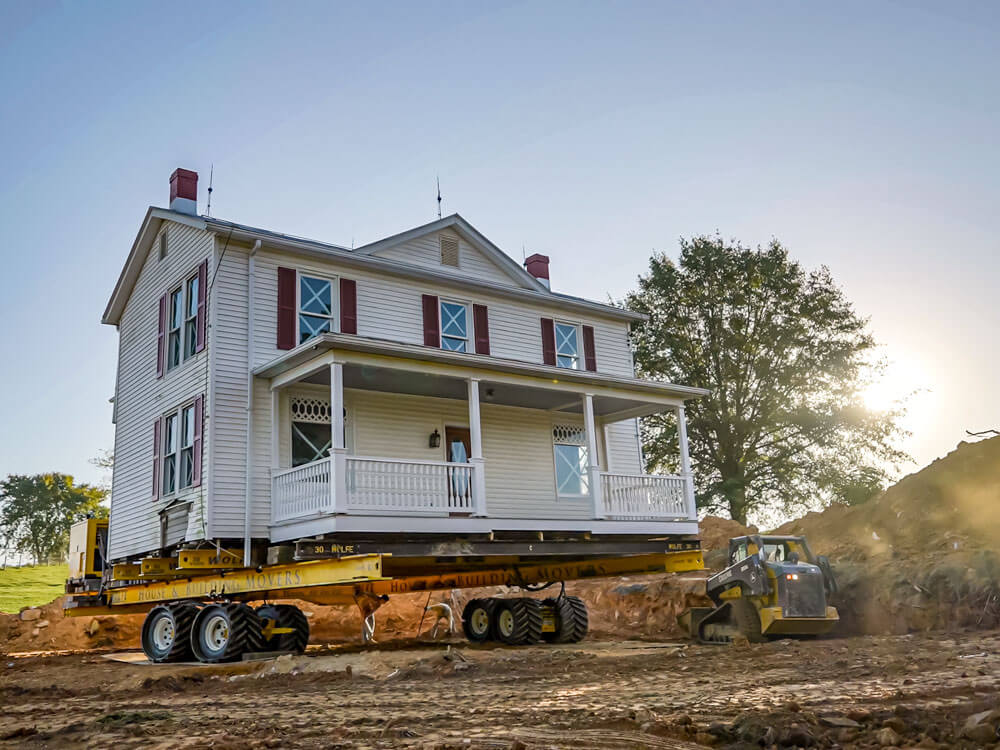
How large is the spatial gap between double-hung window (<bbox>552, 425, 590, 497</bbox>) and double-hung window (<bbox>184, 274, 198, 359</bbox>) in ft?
26.3

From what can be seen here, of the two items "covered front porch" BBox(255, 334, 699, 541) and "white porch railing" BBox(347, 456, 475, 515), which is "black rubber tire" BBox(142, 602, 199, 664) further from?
"white porch railing" BBox(347, 456, 475, 515)

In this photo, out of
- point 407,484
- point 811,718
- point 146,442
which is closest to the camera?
point 811,718

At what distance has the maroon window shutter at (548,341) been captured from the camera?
21.9 m

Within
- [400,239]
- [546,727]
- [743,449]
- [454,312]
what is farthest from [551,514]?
[743,449]

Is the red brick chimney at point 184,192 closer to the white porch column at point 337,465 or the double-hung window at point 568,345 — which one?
the white porch column at point 337,465

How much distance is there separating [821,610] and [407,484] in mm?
8463

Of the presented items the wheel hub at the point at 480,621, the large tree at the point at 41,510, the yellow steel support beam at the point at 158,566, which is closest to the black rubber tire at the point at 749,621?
the wheel hub at the point at 480,621

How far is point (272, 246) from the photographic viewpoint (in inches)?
708

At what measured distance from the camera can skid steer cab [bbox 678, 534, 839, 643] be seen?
1731cm

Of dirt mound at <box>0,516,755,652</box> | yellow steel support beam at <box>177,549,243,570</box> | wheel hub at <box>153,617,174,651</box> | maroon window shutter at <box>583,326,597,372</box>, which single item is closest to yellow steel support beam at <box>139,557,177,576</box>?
wheel hub at <box>153,617,174,651</box>

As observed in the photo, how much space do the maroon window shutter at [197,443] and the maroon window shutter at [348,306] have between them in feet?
10.5

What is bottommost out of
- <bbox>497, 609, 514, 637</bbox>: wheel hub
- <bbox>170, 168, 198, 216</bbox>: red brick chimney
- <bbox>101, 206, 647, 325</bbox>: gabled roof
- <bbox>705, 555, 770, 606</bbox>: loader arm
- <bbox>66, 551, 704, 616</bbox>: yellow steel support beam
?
<bbox>497, 609, 514, 637</bbox>: wheel hub

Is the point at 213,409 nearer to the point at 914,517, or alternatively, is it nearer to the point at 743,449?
the point at 914,517

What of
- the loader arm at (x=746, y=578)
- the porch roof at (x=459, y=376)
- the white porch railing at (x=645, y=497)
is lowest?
the loader arm at (x=746, y=578)
